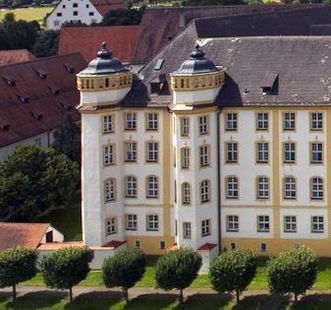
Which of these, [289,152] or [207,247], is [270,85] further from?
[207,247]

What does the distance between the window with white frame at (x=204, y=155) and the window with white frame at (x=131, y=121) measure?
5.69 m

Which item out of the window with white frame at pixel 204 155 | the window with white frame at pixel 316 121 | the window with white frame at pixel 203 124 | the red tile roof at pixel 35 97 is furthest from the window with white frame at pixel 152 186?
the red tile roof at pixel 35 97

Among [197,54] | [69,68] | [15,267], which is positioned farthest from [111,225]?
[69,68]

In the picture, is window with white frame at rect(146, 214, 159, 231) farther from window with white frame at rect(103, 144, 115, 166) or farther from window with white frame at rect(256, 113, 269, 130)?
window with white frame at rect(256, 113, 269, 130)

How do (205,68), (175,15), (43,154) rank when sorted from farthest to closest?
(175,15)
(43,154)
(205,68)

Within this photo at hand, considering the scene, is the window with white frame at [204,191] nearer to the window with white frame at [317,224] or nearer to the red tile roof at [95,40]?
the window with white frame at [317,224]

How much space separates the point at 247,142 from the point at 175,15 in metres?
69.7

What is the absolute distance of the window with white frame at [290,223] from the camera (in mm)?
83000

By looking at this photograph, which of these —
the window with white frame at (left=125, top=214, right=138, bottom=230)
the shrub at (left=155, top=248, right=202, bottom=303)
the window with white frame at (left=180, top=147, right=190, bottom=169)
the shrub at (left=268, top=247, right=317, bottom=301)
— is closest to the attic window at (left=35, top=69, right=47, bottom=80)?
the window with white frame at (left=125, top=214, right=138, bottom=230)

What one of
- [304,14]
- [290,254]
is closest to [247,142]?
[290,254]

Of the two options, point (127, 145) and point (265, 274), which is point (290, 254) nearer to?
point (265, 274)

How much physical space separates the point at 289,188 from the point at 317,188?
6.82 ft

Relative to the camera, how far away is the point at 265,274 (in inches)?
3142

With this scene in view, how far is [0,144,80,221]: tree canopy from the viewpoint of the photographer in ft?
300
